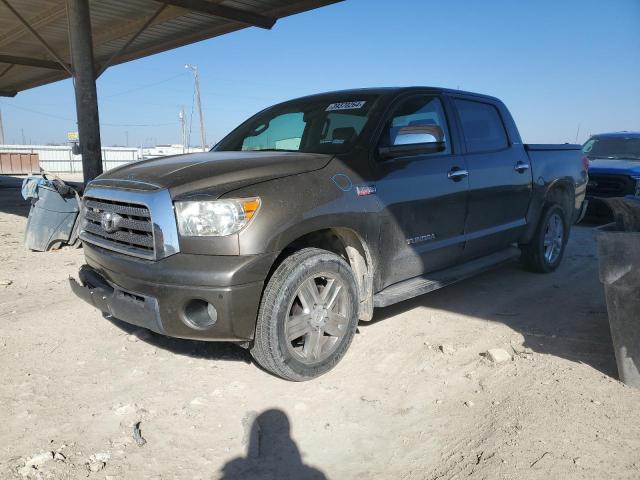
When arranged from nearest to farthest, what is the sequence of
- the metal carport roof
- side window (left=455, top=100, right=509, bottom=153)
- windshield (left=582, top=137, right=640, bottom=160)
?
1. side window (left=455, top=100, right=509, bottom=153)
2. the metal carport roof
3. windshield (left=582, top=137, right=640, bottom=160)

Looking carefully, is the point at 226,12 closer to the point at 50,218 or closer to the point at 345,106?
the point at 50,218

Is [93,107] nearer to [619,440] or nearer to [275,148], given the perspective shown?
[275,148]

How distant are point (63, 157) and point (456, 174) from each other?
154 feet

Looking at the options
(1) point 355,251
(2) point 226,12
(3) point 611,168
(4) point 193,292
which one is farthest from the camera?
(3) point 611,168

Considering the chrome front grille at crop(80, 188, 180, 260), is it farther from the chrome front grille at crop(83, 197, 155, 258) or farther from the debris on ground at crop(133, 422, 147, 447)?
the debris on ground at crop(133, 422, 147, 447)

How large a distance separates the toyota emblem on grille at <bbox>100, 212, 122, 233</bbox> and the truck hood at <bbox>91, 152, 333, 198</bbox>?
7.5 inches

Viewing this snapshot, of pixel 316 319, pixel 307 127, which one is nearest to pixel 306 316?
pixel 316 319

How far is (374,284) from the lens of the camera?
3.43 m

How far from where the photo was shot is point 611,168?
8.84 m

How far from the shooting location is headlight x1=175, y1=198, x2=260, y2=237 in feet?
8.68

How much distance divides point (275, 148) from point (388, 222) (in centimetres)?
116

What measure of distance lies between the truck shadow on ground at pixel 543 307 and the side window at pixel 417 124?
1500 millimetres

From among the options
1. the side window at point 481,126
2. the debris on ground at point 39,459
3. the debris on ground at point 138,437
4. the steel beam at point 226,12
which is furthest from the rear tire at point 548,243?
the steel beam at point 226,12

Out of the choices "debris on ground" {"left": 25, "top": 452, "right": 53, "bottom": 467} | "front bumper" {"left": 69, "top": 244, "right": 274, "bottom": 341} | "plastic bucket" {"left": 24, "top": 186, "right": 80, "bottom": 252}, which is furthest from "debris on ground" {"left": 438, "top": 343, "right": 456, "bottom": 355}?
"plastic bucket" {"left": 24, "top": 186, "right": 80, "bottom": 252}
